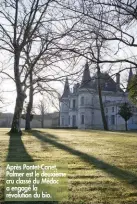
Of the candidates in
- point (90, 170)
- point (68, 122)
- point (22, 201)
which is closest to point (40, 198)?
point (22, 201)

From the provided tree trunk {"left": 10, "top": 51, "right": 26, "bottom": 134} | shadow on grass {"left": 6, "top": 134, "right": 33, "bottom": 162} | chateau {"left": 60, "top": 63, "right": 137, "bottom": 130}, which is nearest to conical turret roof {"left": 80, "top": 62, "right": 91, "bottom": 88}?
shadow on grass {"left": 6, "top": 134, "right": 33, "bottom": 162}

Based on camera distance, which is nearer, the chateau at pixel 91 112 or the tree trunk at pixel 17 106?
A: the tree trunk at pixel 17 106

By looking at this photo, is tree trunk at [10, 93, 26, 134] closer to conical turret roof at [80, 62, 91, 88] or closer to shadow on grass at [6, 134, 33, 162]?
shadow on grass at [6, 134, 33, 162]

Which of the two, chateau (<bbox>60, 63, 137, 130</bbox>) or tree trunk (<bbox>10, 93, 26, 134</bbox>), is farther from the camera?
chateau (<bbox>60, 63, 137, 130</bbox>)

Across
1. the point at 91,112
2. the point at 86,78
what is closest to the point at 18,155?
the point at 86,78

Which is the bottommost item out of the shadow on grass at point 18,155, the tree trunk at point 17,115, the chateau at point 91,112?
the shadow on grass at point 18,155

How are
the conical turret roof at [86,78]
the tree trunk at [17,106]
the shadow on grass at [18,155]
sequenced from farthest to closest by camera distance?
the tree trunk at [17,106], the conical turret roof at [86,78], the shadow on grass at [18,155]

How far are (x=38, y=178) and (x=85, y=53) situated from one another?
5139 millimetres

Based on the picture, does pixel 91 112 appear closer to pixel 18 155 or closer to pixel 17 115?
pixel 17 115

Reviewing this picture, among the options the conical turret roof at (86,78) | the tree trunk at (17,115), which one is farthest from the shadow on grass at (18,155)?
the tree trunk at (17,115)

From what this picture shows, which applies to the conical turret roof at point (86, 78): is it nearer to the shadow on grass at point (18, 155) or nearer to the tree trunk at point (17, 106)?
the shadow on grass at point (18, 155)

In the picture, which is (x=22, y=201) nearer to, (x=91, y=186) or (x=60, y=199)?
(x=60, y=199)

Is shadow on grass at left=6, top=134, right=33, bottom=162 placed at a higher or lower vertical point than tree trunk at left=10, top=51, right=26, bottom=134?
lower

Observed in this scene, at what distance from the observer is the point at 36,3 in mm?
19062
